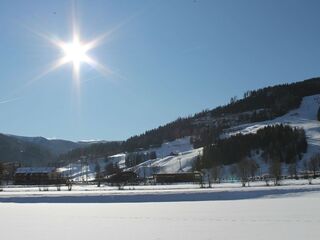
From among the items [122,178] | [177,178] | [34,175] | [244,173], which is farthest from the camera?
[34,175]

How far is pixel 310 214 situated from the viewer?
94.5 ft

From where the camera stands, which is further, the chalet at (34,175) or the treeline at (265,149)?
the treeline at (265,149)

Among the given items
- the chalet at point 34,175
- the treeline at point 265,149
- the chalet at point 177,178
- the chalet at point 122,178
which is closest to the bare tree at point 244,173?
the chalet at point 177,178

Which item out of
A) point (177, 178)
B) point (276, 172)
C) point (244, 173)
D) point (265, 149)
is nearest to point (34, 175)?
point (177, 178)

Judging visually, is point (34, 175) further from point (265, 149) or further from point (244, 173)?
point (244, 173)

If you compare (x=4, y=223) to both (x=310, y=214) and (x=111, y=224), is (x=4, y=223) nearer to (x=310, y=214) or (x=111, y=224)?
(x=111, y=224)

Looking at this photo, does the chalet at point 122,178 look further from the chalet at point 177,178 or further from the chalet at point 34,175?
the chalet at point 34,175

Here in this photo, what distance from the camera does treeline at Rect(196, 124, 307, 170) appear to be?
A: 607 feet

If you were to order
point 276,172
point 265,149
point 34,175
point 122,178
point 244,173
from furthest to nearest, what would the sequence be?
point 265,149, point 34,175, point 122,178, point 244,173, point 276,172

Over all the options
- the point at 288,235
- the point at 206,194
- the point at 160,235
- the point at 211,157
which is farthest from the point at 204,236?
the point at 211,157

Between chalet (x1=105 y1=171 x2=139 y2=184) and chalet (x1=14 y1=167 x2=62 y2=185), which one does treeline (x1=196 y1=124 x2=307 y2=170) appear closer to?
chalet (x1=105 y1=171 x2=139 y2=184)

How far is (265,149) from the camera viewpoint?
193m

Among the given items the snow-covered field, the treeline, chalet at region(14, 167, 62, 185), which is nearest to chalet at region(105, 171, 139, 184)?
chalet at region(14, 167, 62, 185)

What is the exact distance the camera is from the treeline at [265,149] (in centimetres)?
18512
